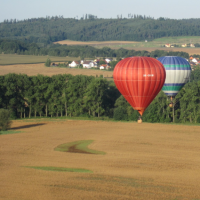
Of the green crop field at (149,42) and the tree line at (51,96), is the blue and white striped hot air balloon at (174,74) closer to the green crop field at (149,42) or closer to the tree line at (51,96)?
the tree line at (51,96)

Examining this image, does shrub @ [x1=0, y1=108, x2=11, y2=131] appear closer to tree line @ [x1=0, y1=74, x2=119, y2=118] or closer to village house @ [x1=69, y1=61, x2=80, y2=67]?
tree line @ [x1=0, y1=74, x2=119, y2=118]

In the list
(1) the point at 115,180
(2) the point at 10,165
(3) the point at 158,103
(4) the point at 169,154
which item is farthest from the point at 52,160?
(3) the point at 158,103

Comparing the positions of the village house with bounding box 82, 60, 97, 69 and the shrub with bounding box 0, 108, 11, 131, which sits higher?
the village house with bounding box 82, 60, 97, 69

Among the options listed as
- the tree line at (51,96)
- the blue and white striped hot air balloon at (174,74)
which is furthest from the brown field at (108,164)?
the tree line at (51,96)

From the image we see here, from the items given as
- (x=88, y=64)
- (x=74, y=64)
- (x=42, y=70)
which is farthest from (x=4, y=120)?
(x=88, y=64)

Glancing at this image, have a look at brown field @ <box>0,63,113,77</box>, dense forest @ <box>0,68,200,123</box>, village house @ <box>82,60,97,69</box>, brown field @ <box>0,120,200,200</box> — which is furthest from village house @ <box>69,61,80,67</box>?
brown field @ <box>0,120,200,200</box>

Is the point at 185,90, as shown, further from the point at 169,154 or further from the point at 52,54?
the point at 52,54
